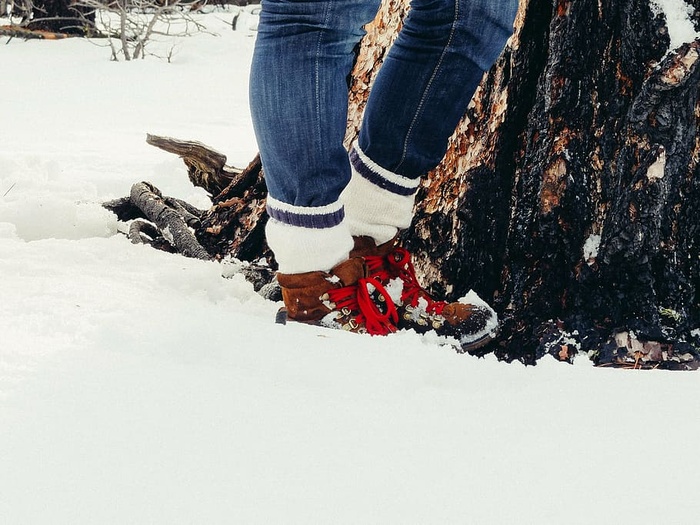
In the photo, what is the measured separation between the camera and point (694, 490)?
81 cm

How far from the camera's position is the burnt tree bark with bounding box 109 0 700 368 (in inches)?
52.9

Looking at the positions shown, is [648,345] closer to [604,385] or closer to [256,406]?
[604,385]

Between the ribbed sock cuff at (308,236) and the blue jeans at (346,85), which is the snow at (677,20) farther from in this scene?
the ribbed sock cuff at (308,236)

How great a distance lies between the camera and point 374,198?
145 cm

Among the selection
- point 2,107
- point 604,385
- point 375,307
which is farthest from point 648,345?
point 2,107

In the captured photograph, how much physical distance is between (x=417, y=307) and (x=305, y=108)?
478mm

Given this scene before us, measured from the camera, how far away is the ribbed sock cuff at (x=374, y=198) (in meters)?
1.44

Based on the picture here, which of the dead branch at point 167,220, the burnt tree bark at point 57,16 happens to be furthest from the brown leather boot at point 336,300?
the burnt tree bark at point 57,16

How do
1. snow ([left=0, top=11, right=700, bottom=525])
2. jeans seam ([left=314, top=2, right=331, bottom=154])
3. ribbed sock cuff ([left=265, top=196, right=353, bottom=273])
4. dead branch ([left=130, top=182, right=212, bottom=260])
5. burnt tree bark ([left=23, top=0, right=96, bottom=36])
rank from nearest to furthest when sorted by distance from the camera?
snow ([left=0, top=11, right=700, bottom=525])
jeans seam ([left=314, top=2, right=331, bottom=154])
ribbed sock cuff ([left=265, top=196, right=353, bottom=273])
dead branch ([left=130, top=182, right=212, bottom=260])
burnt tree bark ([left=23, top=0, right=96, bottom=36])

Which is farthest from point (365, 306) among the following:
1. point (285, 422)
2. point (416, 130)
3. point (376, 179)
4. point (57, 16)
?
point (57, 16)

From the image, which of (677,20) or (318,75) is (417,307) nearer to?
(318,75)

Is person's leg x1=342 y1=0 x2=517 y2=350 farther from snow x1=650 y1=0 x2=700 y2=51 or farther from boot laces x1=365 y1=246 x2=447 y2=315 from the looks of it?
snow x1=650 y1=0 x2=700 y2=51

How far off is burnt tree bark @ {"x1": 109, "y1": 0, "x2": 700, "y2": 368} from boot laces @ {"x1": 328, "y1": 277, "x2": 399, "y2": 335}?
0.27 m

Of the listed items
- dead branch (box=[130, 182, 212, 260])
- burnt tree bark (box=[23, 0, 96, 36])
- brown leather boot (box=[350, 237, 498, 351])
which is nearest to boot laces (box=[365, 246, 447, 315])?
brown leather boot (box=[350, 237, 498, 351])
